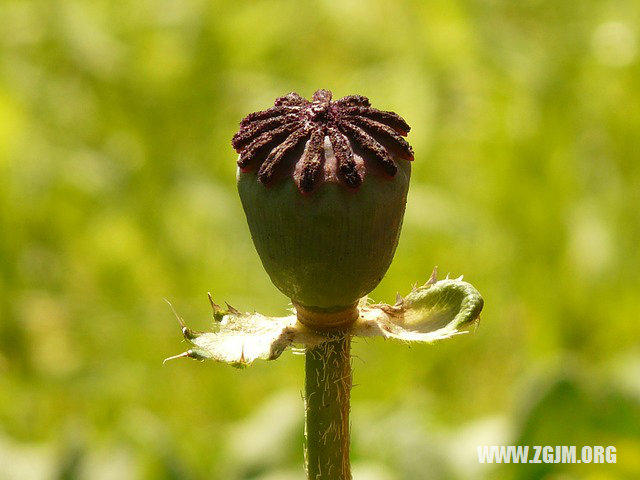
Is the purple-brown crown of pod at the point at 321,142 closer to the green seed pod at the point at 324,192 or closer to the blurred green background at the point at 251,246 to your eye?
the green seed pod at the point at 324,192

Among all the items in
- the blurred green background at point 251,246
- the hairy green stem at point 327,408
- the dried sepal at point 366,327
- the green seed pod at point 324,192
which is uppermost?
the blurred green background at point 251,246

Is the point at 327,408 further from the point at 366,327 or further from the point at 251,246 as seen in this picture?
the point at 251,246

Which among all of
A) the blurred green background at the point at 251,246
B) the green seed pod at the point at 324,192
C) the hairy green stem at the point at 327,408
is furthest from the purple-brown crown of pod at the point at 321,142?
the blurred green background at the point at 251,246

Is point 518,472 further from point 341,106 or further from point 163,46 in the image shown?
point 163,46

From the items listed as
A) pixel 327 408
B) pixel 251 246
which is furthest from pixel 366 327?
pixel 251 246

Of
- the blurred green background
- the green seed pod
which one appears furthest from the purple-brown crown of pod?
the blurred green background

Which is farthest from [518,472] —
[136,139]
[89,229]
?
[136,139]

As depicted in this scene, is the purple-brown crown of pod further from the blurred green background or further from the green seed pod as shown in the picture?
the blurred green background
